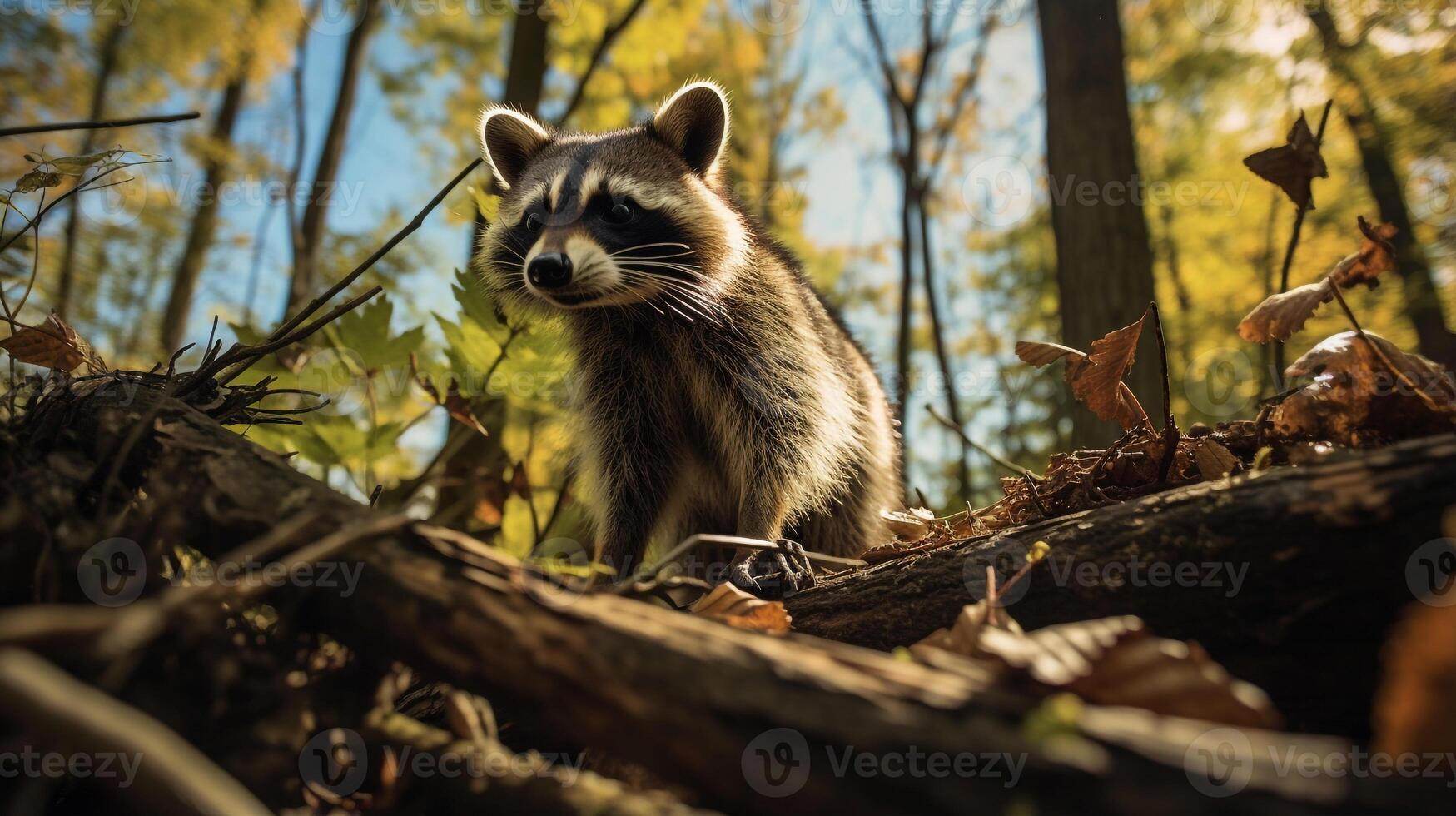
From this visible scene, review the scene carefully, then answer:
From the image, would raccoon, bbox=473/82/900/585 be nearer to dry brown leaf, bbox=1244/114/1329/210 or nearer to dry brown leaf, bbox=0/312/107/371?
dry brown leaf, bbox=0/312/107/371

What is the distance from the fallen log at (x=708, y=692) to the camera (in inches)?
38.7

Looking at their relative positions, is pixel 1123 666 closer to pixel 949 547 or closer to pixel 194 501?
pixel 949 547

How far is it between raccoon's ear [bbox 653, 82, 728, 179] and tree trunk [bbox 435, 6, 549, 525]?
1177 mm

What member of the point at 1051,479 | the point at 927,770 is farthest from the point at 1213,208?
the point at 927,770

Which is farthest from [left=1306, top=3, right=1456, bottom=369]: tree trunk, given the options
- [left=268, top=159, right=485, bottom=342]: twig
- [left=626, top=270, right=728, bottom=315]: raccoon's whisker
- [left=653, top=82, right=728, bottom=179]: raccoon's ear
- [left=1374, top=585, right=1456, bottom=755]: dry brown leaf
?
[left=268, top=159, right=485, bottom=342]: twig

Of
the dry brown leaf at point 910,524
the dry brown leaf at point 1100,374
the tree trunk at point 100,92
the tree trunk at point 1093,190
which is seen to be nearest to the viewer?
the dry brown leaf at point 1100,374

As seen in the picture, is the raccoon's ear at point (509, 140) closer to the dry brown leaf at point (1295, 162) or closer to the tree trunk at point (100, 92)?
the dry brown leaf at point (1295, 162)

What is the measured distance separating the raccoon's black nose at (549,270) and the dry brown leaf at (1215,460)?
94.7 inches

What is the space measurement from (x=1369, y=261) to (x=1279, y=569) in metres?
1.51

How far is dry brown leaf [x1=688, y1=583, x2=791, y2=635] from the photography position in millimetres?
1977

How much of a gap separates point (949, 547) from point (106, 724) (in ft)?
6.65

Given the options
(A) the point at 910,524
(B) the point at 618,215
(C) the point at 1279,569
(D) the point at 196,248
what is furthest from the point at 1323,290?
(D) the point at 196,248

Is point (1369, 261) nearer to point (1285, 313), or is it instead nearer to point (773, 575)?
point (1285, 313)

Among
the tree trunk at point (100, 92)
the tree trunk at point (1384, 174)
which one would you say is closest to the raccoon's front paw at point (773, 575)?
the tree trunk at point (1384, 174)
